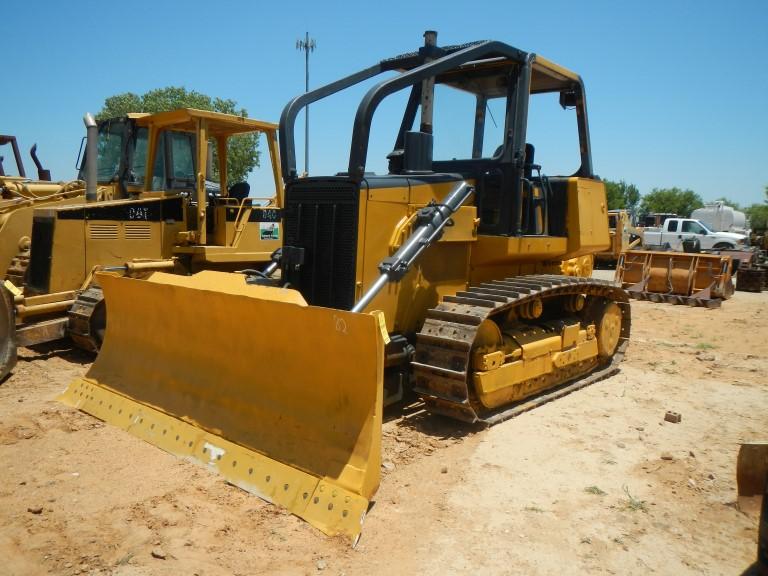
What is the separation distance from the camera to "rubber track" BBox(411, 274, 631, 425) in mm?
4680

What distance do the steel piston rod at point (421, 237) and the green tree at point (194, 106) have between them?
24601 millimetres

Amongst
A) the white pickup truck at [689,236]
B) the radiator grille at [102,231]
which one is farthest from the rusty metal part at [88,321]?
the white pickup truck at [689,236]

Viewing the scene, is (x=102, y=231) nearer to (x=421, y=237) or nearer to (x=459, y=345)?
(x=421, y=237)

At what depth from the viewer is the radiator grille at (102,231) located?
25.3 ft

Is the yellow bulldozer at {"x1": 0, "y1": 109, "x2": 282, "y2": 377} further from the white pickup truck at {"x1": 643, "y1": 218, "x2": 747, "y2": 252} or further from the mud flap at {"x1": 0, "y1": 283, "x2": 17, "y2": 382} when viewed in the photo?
the white pickup truck at {"x1": 643, "y1": 218, "x2": 747, "y2": 252}

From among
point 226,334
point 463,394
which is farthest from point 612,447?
point 226,334

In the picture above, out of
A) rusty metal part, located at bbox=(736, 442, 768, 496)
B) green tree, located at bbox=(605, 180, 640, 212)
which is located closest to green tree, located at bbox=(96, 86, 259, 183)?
rusty metal part, located at bbox=(736, 442, 768, 496)

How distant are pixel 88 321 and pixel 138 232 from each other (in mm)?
1744

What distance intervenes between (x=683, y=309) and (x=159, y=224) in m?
10.3

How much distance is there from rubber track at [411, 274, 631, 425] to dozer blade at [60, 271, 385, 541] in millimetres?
1099

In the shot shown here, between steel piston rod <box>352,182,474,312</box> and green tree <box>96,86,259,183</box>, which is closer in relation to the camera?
steel piston rod <box>352,182,474,312</box>

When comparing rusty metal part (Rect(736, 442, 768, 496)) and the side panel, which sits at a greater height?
the side panel

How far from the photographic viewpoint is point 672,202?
7175 cm

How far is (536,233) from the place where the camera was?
20.6 feet
